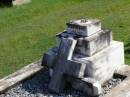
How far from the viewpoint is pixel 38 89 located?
8234 millimetres

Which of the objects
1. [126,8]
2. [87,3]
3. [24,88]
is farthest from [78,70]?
[87,3]

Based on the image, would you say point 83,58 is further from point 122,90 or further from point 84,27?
point 122,90

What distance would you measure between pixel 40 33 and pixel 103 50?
5.69 meters

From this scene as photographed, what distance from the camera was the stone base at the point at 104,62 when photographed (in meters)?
7.91

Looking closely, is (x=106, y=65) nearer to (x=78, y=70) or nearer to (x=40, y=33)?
(x=78, y=70)

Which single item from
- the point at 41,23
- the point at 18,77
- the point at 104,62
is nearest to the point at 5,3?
the point at 41,23

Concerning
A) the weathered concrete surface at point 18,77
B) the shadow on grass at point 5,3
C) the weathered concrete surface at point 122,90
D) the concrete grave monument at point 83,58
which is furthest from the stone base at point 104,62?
the shadow on grass at point 5,3

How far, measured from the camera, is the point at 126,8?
15641 millimetres

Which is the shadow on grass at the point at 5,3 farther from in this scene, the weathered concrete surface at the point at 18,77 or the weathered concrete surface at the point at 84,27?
the weathered concrete surface at the point at 84,27

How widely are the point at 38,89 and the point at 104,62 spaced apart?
157 centimetres

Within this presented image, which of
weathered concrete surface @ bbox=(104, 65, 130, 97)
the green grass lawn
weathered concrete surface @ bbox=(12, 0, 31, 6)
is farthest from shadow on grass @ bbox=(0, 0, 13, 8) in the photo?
weathered concrete surface @ bbox=(104, 65, 130, 97)

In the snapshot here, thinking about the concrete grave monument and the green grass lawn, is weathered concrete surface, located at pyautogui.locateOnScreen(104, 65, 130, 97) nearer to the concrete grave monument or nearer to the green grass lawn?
the concrete grave monument

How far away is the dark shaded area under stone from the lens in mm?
8016

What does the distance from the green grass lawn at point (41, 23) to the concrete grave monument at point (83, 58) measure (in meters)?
2.43
